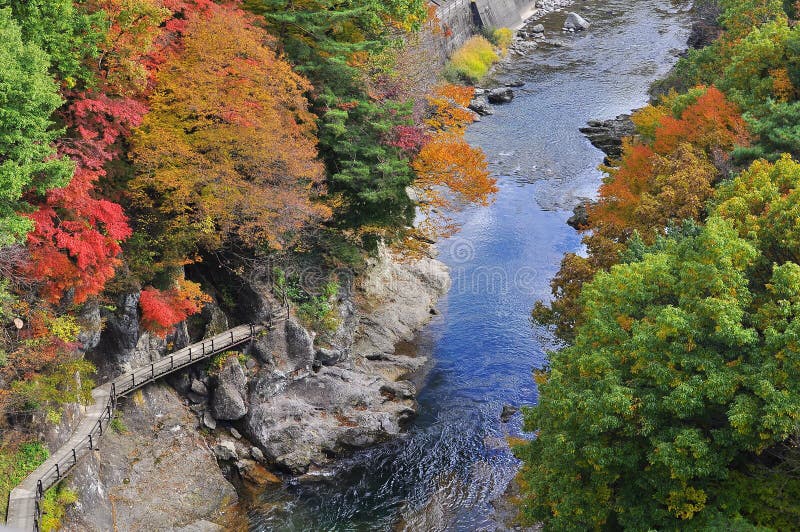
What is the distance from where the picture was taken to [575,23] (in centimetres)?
7906

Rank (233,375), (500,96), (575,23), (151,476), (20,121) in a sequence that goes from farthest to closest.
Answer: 1. (575,23)
2. (500,96)
3. (233,375)
4. (151,476)
5. (20,121)

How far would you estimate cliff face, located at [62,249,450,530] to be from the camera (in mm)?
24750

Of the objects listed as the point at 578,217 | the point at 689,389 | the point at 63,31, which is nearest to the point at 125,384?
the point at 63,31

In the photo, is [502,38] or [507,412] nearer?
[507,412]

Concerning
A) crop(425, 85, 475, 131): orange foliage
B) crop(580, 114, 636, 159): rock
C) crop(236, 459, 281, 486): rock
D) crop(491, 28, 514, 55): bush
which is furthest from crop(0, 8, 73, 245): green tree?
crop(491, 28, 514, 55): bush

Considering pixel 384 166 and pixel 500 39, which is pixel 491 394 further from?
pixel 500 39

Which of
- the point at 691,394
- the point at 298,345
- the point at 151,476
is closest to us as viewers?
the point at 691,394

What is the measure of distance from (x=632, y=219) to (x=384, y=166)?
35.4 feet

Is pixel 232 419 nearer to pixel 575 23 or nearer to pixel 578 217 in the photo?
pixel 578 217

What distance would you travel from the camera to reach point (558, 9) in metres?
85.2

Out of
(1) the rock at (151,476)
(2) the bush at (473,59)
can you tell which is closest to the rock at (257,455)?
(1) the rock at (151,476)

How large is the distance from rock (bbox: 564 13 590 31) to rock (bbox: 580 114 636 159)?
25.6 metres

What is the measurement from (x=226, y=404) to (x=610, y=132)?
38642 mm

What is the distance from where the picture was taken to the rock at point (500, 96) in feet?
203
